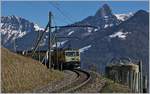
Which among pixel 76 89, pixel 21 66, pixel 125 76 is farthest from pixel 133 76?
pixel 76 89

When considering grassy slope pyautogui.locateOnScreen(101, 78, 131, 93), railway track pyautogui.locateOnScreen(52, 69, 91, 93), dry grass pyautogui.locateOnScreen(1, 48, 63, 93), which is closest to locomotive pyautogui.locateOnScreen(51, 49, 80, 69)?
railway track pyautogui.locateOnScreen(52, 69, 91, 93)

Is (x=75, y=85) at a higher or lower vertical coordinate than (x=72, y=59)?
lower

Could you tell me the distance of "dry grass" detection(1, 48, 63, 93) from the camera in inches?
1361

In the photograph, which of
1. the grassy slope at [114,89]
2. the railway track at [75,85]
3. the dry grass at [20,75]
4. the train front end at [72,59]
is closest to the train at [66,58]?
the train front end at [72,59]

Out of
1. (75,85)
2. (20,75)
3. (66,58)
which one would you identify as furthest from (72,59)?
(20,75)

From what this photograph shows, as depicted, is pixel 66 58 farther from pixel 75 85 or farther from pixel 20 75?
pixel 20 75

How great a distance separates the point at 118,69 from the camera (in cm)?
5944

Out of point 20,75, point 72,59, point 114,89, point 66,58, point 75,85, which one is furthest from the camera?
point 66,58

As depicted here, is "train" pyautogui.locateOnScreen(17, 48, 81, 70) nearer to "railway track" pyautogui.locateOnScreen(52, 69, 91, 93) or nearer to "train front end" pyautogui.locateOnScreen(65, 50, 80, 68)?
"train front end" pyautogui.locateOnScreen(65, 50, 80, 68)

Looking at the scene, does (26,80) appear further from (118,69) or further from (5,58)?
(118,69)

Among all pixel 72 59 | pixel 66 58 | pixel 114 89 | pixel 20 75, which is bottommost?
pixel 114 89

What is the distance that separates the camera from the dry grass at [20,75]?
34.6 meters

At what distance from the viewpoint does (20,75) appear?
38.5 m

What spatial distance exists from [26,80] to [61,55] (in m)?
45.5
